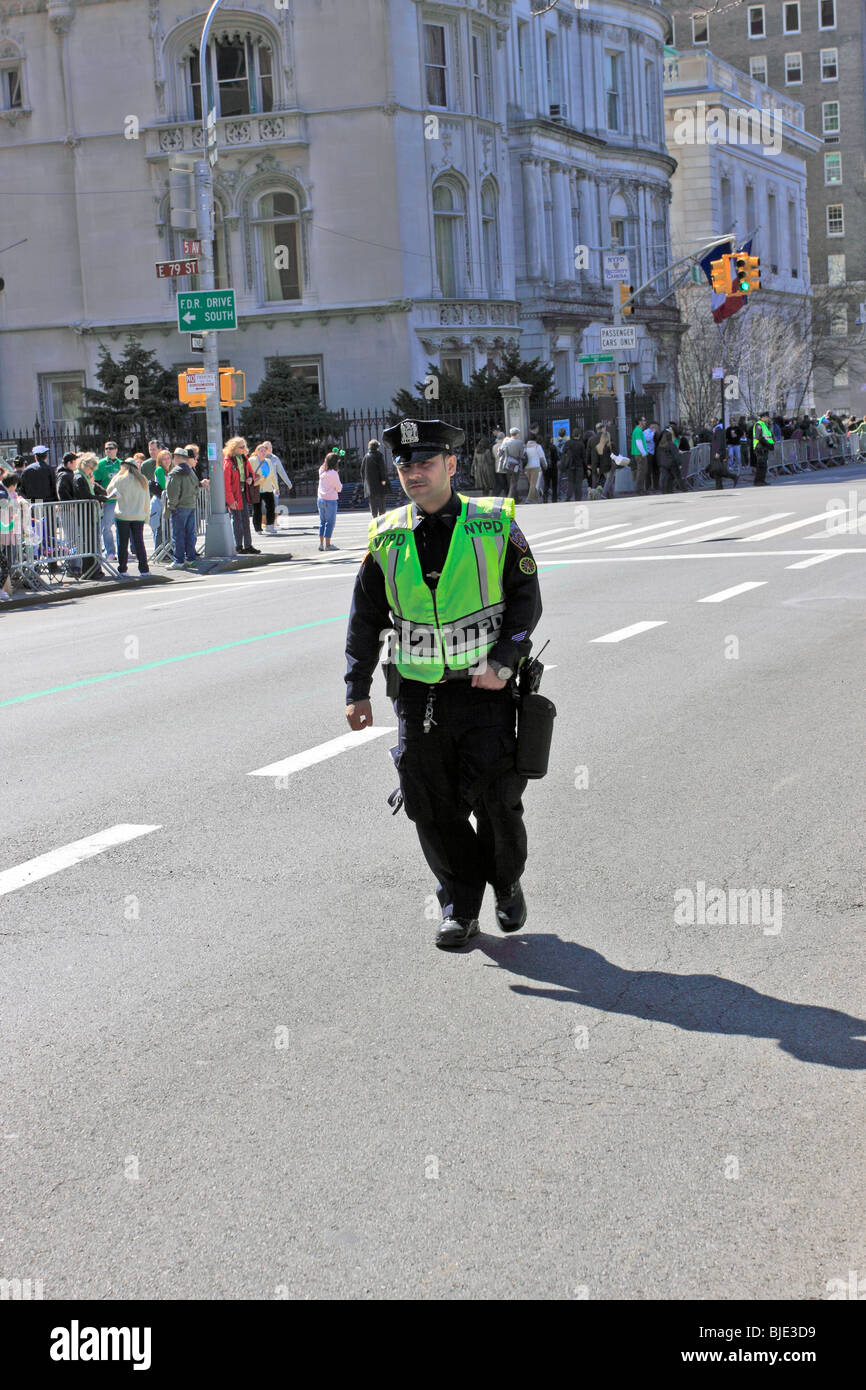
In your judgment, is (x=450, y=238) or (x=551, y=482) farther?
(x=450, y=238)

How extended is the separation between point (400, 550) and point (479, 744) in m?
0.73

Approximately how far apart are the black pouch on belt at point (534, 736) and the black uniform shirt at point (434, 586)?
164mm

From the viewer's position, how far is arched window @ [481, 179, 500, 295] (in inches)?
2039

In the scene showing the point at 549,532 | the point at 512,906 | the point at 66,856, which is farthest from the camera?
the point at 549,532

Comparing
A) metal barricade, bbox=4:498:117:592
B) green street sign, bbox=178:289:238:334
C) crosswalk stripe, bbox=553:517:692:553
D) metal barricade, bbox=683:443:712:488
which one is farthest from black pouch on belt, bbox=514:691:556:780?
metal barricade, bbox=683:443:712:488

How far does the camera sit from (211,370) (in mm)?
26156

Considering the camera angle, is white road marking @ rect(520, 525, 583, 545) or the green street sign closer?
the green street sign

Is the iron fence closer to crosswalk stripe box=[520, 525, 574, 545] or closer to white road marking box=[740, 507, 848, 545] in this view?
crosswalk stripe box=[520, 525, 574, 545]

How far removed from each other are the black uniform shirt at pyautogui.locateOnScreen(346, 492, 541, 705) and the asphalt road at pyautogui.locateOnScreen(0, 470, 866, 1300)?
1.08 metres

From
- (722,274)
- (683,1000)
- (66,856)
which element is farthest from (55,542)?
(722,274)

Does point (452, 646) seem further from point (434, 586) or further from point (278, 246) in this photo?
point (278, 246)

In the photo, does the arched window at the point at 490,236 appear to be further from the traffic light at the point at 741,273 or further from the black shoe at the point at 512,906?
the black shoe at the point at 512,906

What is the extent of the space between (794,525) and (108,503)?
34.6 feet
